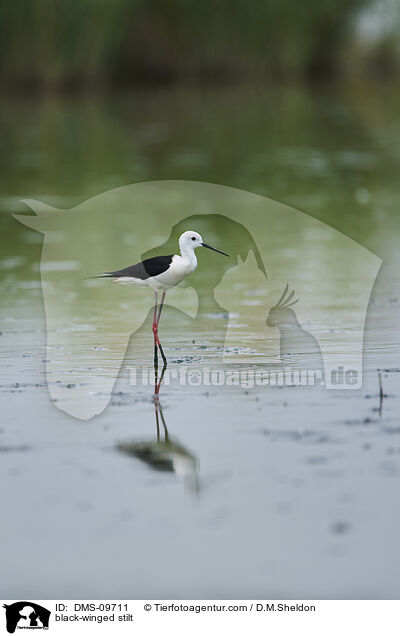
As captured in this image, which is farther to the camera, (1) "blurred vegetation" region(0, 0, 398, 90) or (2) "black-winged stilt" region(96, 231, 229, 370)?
(1) "blurred vegetation" region(0, 0, 398, 90)

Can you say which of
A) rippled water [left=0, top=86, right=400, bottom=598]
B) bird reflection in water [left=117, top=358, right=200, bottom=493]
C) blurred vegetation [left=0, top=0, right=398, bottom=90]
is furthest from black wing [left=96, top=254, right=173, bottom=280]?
blurred vegetation [left=0, top=0, right=398, bottom=90]

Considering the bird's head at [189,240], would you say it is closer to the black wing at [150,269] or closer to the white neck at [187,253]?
the white neck at [187,253]

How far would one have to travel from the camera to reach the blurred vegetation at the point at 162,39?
30.3 metres

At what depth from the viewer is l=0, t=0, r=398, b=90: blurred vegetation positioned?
1194 inches

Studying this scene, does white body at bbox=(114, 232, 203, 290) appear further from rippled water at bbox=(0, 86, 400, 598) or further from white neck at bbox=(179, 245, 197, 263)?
rippled water at bbox=(0, 86, 400, 598)

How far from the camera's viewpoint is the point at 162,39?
35.0 m

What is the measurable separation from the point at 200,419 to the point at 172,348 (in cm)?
174

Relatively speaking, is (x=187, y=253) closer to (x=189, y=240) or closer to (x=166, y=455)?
(x=189, y=240)

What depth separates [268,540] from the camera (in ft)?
16.0
